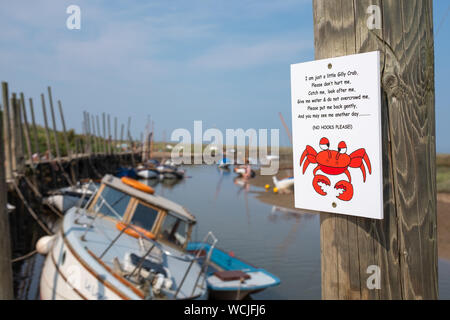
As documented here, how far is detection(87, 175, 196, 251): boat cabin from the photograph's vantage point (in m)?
8.97

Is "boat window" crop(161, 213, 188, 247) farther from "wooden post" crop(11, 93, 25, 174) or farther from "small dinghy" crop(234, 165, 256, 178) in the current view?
"small dinghy" crop(234, 165, 256, 178)

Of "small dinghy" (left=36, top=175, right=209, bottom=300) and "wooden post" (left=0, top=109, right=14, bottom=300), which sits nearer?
"wooden post" (left=0, top=109, right=14, bottom=300)

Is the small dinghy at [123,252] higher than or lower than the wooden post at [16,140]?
lower

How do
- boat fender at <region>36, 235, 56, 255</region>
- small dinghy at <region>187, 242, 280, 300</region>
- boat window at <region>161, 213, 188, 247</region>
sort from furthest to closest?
1. small dinghy at <region>187, 242, 280, 300</region>
2. boat fender at <region>36, 235, 56, 255</region>
3. boat window at <region>161, 213, 188, 247</region>

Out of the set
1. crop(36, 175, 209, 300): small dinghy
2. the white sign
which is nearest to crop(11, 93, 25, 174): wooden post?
crop(36, 175, 209, 300): small dinghy

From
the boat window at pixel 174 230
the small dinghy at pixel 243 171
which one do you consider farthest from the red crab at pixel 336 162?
the small dinghy at pixel 243 171

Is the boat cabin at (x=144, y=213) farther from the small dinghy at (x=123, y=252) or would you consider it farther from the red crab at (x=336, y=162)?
the red crab at (x=336, y=162)

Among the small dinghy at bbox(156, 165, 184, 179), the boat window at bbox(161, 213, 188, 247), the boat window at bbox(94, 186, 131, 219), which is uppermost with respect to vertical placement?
the boat window at bbox(94, 186, 131, 219)

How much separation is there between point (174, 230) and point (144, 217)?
818mm

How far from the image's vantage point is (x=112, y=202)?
9.45 meters

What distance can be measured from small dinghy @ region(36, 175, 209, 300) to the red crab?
563 cm

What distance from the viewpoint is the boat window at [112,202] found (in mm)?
9227

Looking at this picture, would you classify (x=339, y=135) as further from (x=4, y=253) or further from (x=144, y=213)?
(x=144, y=213)
